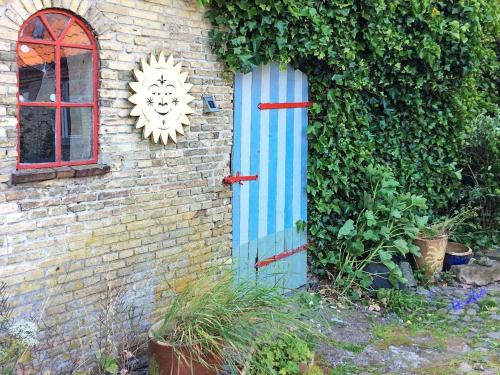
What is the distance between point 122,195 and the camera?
4574 mm

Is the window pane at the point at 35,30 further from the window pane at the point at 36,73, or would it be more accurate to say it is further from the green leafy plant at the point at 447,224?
the green leafy plant at the point at 447,224

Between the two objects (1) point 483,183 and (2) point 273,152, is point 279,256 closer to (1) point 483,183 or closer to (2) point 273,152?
(2) point 273,152

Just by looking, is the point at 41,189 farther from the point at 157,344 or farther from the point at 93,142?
the point at 157,344

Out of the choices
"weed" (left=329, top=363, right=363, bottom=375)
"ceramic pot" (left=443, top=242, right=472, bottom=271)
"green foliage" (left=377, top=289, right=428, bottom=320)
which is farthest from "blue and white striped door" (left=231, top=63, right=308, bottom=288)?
"ceramic pot" (left=443, top=242, right=472, bottom=271)

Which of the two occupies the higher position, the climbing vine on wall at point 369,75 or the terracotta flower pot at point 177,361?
the climbing vine on wall at point 369,75

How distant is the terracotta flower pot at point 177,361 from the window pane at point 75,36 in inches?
84.8

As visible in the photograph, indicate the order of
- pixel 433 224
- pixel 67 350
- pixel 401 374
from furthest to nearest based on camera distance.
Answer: pixel 433 224 → pixel 401 374 → pixel 67 350

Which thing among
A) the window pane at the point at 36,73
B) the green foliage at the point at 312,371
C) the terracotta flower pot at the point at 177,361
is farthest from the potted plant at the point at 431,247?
the window pane at the point at 36,73

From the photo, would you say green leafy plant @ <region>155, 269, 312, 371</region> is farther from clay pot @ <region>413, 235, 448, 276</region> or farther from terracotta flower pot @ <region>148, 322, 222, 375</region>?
clay pot @ <region>413, 235, 448, 276</region>

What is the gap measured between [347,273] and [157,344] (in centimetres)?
314

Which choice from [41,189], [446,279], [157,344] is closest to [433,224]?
[446,279]

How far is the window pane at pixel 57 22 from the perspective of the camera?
159 inches

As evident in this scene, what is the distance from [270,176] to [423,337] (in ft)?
6.89

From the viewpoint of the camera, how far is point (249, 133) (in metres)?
5.69
